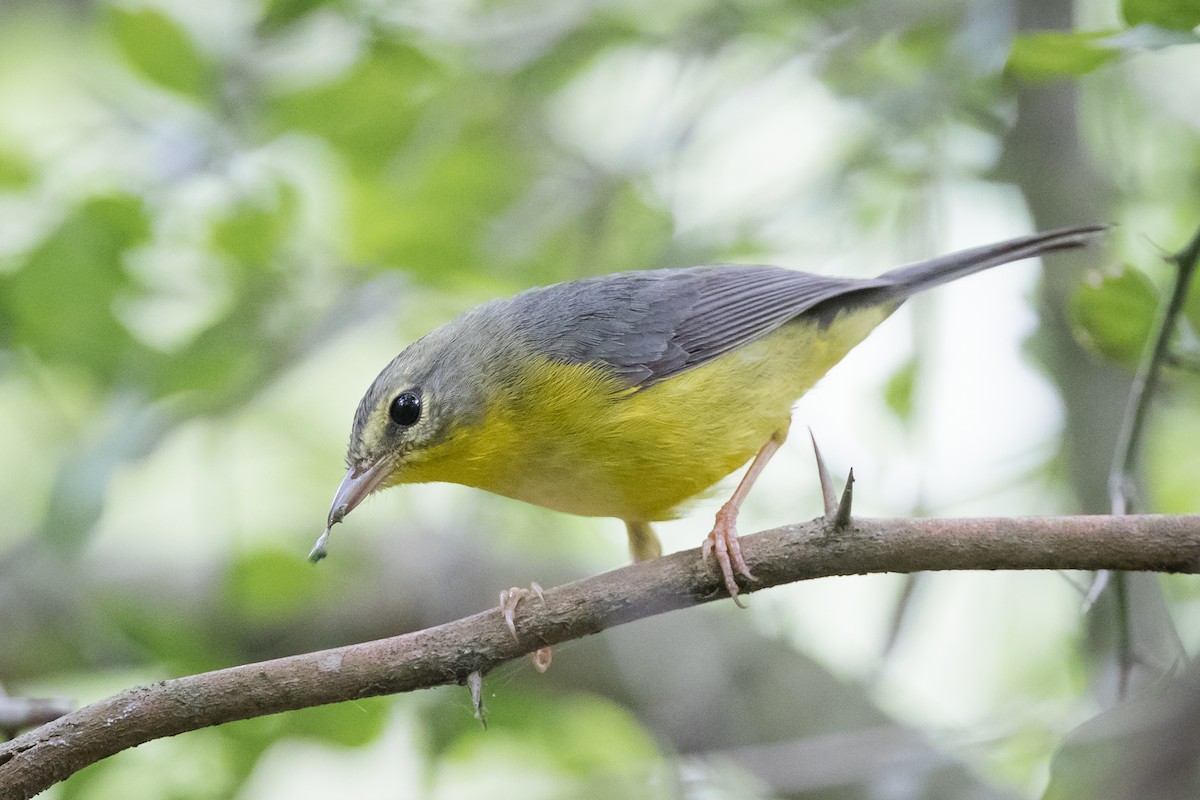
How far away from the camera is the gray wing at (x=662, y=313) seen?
452 cm

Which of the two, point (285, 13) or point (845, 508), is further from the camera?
point (285, 13)

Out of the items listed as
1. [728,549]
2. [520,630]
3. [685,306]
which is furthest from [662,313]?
[520,630]

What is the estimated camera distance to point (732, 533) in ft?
12.2

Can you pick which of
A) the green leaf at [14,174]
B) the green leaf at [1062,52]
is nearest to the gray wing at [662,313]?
the green leaf at [1062,52]

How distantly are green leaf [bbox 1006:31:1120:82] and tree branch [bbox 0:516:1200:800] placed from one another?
1.28m

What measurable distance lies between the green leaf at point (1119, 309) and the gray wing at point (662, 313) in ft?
3.39

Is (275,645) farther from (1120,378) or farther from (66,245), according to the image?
(1120,378)

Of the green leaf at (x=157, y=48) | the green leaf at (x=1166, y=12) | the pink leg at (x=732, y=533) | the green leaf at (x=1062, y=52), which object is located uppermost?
the green leaf at (x=157, y=48)

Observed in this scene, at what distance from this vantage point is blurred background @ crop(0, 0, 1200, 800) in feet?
15.5

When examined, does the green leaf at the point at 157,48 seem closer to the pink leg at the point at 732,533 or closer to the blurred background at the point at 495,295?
the blurred background at the point at 495,295

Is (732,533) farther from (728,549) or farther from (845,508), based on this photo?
(845,508)

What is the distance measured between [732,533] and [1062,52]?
1.66 meters

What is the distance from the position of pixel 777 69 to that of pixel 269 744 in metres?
3.64

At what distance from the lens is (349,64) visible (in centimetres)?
542
